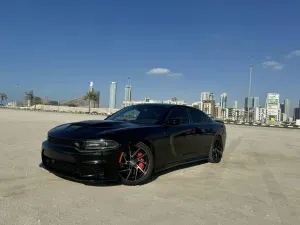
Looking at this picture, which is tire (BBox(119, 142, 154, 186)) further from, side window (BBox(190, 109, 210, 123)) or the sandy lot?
side window (BBox(190, 109, 210, 123))

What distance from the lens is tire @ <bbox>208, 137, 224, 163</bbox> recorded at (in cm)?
668

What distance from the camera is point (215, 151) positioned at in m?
6.86

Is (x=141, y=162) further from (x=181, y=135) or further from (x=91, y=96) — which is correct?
(x=91, y=96)

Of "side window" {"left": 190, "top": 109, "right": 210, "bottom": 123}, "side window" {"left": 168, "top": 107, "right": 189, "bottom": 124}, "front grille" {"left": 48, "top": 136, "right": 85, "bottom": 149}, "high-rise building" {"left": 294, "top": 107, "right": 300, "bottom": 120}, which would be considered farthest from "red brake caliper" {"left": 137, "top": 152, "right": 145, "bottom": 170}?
"high-rise building" {"left": 294, "top": 107, "right": 300, "bottom": 120}

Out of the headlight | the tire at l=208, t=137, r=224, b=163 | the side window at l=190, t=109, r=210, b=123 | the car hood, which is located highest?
the side window at l=190, t=109, r=210, b=123

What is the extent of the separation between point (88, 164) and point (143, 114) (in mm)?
1899

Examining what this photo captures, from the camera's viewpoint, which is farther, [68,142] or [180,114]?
[180,114]

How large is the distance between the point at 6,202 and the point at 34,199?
312 millimetres

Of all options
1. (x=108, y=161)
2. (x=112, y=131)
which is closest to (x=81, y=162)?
(x=108, y=161)

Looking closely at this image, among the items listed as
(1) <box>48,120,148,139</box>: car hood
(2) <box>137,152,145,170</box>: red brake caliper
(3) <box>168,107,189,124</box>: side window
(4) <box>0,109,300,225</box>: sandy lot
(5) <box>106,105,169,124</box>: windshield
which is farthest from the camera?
(3) <box>168,107,189,124</box>: side window

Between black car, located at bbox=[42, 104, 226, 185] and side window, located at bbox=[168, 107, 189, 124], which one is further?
side window, located at bbox=[168, 107, 189, 124]

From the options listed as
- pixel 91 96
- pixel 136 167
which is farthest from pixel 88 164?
pixel 91 96

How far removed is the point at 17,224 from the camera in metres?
2.80

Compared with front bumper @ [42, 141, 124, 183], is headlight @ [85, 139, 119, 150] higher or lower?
higher
